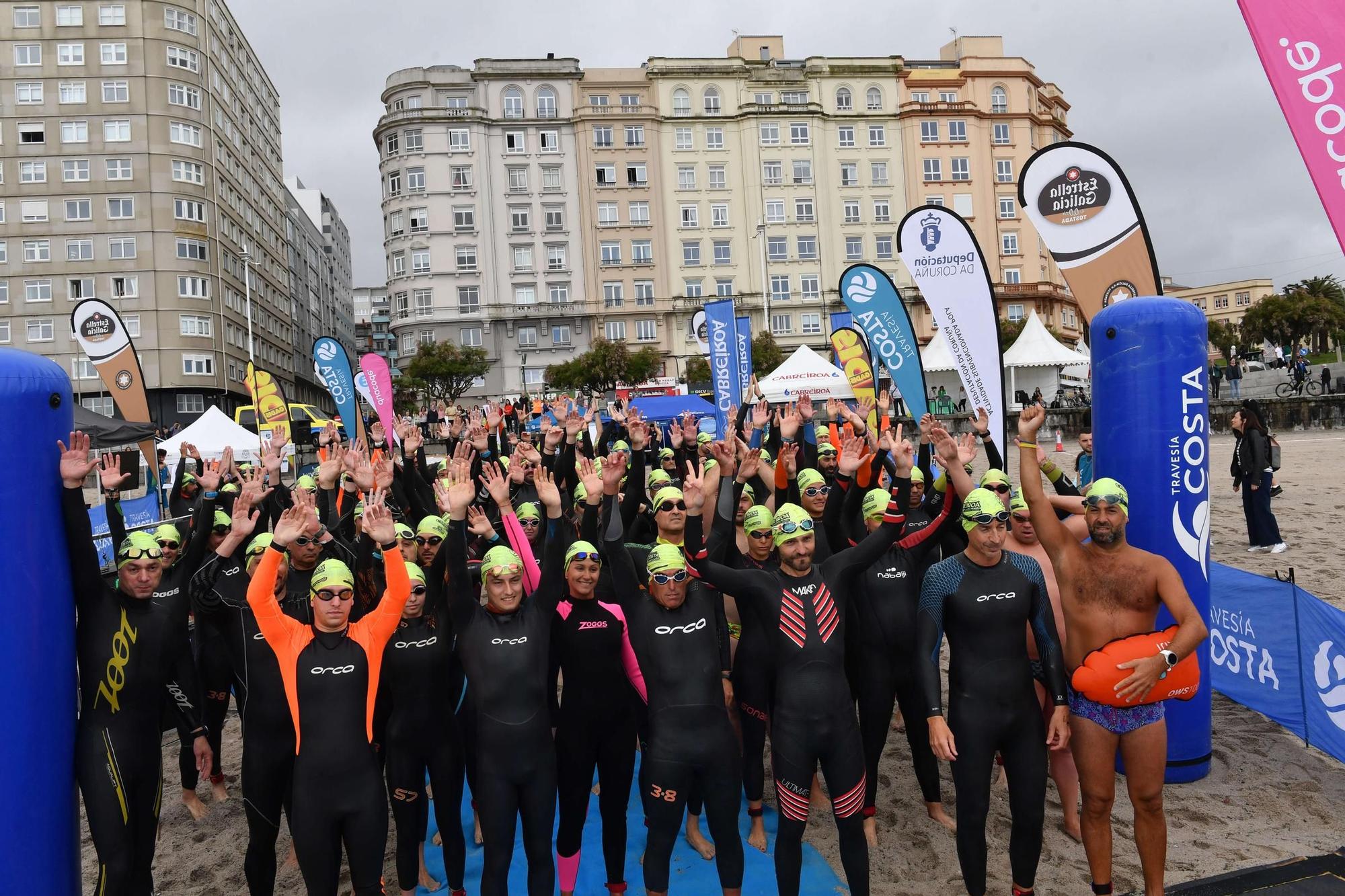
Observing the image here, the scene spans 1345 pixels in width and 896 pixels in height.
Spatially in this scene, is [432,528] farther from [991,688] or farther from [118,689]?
[991,688]

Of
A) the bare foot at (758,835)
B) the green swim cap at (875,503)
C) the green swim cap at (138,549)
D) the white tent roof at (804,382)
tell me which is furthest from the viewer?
the white tent roof at (804,382)

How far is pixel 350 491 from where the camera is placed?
8.73 meters

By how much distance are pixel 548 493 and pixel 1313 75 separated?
4.41 m

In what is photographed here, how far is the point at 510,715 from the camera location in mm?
4434

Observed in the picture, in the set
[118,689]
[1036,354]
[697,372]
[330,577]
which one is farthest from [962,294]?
[697,372]

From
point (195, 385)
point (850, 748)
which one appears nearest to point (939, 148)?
point (195, 385)

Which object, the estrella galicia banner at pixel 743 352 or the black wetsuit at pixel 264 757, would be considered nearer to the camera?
the black wetsuit at pixel 264 757

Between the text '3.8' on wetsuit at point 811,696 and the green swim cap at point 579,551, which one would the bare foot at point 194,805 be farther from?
the text '3.8' on wetsuit at point 811,696

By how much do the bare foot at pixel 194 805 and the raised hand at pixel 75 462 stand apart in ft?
10.5

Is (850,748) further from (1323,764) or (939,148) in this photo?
(939,148)

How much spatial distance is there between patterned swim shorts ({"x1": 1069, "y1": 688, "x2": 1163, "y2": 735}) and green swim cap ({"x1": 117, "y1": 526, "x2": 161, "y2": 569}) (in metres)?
5.14

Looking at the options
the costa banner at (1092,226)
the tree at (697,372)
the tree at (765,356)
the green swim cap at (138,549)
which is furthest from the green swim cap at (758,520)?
the tree at (697,372)

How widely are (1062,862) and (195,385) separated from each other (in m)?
53.3

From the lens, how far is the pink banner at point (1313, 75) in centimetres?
405
